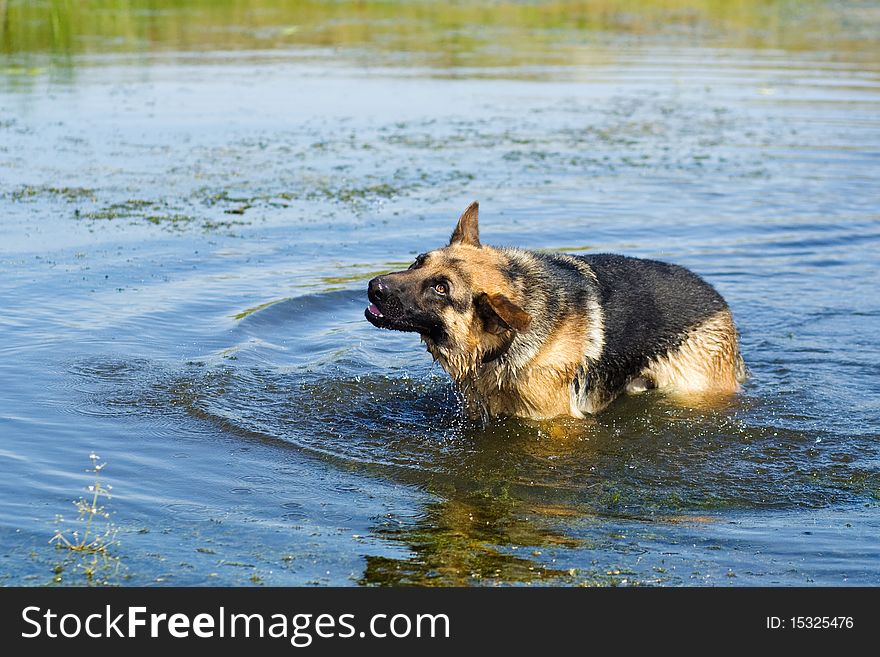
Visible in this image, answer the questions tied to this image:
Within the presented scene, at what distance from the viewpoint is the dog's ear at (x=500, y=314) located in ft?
24.3

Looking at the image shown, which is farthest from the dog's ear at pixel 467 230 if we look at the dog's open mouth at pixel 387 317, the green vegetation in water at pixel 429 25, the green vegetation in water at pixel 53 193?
the green vegetation in water at pixel 429 25

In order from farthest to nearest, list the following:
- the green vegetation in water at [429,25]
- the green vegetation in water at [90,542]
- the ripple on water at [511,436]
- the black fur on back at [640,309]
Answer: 1. the green vegetation in water at [429,25]
2. the black fur on back at [640,309]
3. the ripple on water at [511,436]
4. the green vegetation in water at [90,542]

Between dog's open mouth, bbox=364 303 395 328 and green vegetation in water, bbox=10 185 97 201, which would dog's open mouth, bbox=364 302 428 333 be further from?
green vegetation in water, bbox=10 185 97 201

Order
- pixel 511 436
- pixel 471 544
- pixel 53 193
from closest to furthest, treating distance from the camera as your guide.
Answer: pixel 471 544
pixel 511 436
pixel 53 193

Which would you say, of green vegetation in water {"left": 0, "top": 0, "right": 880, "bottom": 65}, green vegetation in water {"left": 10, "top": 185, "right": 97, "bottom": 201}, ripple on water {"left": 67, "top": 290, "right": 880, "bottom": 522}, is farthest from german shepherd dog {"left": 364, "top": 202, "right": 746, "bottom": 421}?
green vegetation in water {"left": 0, "top": 0, "right": 880, "bottom": 65}

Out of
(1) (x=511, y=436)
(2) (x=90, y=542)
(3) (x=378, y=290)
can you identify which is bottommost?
(1) (x=511, y=436)

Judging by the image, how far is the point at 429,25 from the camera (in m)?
31.7

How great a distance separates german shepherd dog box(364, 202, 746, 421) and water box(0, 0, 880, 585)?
26 cm

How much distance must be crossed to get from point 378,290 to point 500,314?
826mm

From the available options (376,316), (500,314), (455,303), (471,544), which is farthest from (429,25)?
(471,544)

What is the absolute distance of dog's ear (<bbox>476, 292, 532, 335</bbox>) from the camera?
7.41 meters

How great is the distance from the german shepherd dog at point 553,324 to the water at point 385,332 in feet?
0.84

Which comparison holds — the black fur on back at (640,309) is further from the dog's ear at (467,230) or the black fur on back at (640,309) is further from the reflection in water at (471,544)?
the reflection in water at (471,544)

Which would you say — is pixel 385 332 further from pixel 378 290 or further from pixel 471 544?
pixel 471 544
